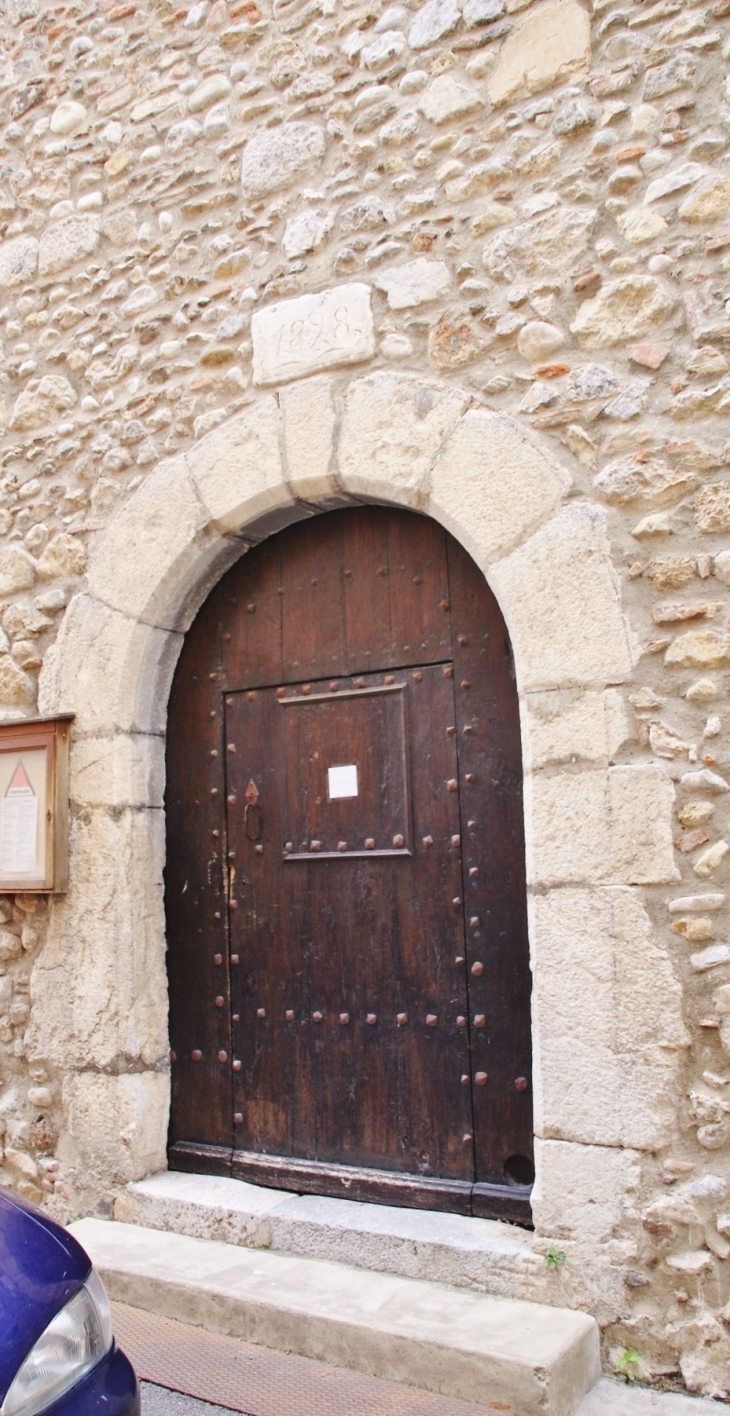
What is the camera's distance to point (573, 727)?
254 cm

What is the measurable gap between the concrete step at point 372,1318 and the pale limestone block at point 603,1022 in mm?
438

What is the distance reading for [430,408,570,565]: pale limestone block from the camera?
8.69 ft

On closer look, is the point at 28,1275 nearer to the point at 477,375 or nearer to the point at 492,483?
the point at 492,483

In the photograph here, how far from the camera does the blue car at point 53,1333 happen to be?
5.14 ft

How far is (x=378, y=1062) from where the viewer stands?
2.97m

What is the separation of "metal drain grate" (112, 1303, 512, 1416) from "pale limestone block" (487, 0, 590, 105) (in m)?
3.27

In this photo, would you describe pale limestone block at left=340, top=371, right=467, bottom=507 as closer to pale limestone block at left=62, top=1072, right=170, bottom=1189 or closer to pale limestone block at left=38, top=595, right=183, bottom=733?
pale limestone block at left=38, top=595, right=183, bottom=733

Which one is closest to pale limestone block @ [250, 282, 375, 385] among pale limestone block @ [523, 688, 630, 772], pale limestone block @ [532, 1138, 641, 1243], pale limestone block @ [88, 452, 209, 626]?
pale limestone block @ [88, 452, 209, 626]

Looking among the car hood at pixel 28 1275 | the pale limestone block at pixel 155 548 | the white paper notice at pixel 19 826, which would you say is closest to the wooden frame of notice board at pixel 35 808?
the white paper notice at pixel 19 826

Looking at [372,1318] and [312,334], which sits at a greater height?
[312,334]

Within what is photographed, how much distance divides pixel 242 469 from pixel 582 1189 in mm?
2209

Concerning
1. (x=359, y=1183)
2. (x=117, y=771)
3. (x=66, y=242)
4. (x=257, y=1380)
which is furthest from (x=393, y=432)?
(x=257, y=1380)

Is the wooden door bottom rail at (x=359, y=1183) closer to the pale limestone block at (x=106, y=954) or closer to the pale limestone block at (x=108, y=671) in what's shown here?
the pale limestone block at (x=106, y=954)

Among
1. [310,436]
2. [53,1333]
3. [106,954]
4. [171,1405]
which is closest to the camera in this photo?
[53,1333]
